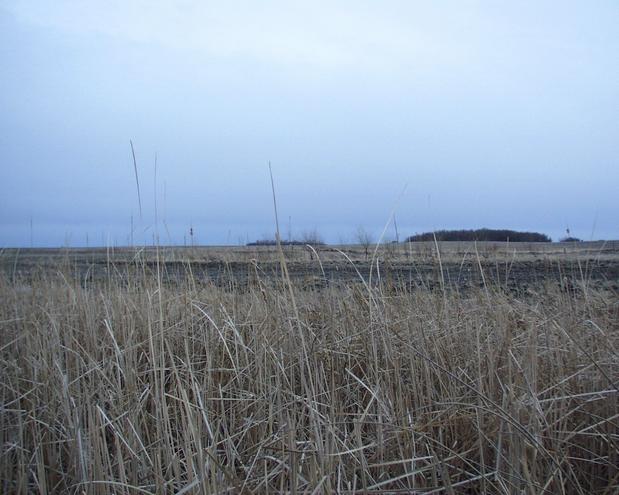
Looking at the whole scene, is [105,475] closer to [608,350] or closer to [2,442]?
[2,442]

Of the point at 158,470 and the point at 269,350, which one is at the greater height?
the point at 269,350

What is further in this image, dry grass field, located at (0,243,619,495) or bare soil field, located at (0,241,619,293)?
bare soil field, located at (0,241,619,293)

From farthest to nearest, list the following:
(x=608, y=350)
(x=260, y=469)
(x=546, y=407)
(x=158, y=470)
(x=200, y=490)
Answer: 1. (x=608, y=350)
2. (x=546, y=407)
3. (x=260, y=469)
4. (x=158, y=470)
5. (x=200, y=490)

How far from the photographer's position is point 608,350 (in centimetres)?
259

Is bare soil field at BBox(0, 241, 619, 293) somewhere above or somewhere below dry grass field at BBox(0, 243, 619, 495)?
above

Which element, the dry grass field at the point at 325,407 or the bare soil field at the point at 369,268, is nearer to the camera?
the dry grass field at the point at 325,407

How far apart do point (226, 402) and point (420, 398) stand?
3.22 feet

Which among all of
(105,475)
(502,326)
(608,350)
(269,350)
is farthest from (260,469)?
(608,350)

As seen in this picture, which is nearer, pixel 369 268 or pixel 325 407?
pixel 325 407

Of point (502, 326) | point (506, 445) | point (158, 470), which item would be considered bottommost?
point (506, 445)

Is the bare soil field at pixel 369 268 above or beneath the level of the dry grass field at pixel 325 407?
above

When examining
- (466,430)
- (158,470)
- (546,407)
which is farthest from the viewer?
(546,407)

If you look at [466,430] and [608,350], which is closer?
[466,430]

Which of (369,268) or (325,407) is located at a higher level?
(369,268)
